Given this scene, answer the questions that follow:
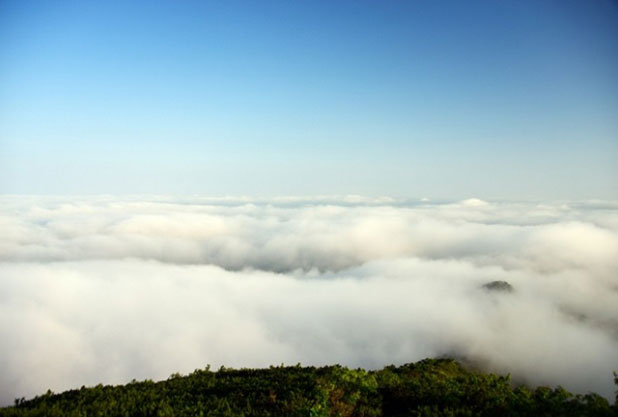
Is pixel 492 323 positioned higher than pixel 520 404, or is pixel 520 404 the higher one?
pixel 520 404

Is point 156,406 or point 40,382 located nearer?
point 156,406

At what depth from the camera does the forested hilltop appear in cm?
1459

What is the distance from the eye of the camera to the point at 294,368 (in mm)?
28703

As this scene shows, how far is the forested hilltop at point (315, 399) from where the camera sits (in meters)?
14.6

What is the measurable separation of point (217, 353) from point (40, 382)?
A: 63.2m

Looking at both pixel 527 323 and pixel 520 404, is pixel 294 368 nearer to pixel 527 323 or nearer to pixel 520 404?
pixel 520 404

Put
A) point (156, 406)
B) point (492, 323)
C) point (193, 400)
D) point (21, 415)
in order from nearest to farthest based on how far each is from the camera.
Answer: point (21, 415), point (156, 406), point (193, 400), point (492, 323)

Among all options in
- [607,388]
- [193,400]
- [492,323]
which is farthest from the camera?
[492,323]

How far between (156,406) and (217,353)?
475ft

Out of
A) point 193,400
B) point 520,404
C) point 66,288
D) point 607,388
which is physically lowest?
point 607,388

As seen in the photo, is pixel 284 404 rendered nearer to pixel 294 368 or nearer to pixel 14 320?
pixel 294 368

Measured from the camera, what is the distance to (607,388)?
12781 centimetres

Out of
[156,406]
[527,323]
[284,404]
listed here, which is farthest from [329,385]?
[527,323]

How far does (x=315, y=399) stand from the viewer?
60.0ft
